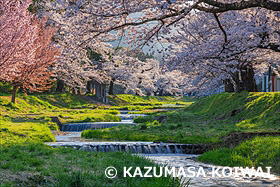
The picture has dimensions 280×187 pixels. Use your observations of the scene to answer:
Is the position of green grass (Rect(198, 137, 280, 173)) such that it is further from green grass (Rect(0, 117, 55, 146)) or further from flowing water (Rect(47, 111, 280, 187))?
green grass (Rect(0, 117, 55, 146))

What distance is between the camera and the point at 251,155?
428 inches

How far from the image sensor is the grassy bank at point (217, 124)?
16.2 metres

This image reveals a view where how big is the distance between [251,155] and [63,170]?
5889 mm

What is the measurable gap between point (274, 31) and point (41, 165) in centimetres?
1234

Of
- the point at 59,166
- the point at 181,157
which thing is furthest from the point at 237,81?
the point at 59,166

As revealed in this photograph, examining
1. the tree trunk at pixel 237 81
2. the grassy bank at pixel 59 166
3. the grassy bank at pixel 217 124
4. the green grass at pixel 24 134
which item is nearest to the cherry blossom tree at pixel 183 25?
the grassy bank at pixel 217 124

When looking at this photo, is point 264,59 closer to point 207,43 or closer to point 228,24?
point 228,24

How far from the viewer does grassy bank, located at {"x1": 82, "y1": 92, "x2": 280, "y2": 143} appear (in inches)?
640

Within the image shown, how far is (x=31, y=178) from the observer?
6.71m

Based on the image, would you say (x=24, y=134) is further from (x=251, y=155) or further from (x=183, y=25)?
(x=251, y=155)

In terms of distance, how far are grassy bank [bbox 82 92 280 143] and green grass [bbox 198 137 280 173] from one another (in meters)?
2.86

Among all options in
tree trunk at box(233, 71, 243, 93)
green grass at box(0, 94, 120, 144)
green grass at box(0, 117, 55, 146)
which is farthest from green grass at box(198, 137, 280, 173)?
tree trunk at box(233, 71, 243, 93)

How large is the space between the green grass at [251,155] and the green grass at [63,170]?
2.91 m

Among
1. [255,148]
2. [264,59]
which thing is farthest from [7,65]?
[264,59]
